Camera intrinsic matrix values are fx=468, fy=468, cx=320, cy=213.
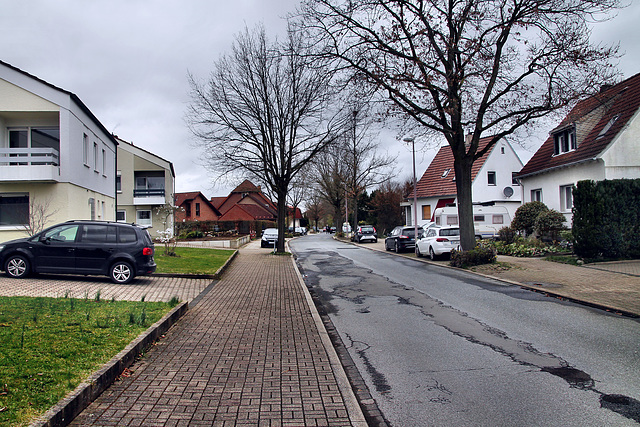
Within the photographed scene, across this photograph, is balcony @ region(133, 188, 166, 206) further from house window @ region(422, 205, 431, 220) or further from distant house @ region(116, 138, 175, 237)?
house window @ region(422, 205, 431, 220)

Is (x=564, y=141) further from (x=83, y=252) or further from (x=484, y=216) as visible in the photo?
(x=83, y=252)

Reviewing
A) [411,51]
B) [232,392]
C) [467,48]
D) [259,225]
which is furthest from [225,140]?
[259,225]

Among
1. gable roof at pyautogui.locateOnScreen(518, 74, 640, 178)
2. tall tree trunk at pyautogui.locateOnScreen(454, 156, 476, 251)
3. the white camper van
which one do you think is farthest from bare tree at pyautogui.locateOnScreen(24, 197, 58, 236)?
the white camper van

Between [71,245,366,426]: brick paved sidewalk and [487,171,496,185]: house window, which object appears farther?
[487,171,496,185]: house window

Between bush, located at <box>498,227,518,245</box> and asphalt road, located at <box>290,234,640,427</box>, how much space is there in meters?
14.4

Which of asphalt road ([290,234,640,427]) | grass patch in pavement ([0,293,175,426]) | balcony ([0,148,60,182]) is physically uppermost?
balcony ([0,148,60,182])

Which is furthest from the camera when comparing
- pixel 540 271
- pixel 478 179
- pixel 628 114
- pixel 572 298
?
pixel 478 179

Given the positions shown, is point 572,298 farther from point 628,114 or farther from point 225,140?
point 225,140

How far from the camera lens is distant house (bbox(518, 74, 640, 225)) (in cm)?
1967

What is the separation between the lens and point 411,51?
55.0 ft

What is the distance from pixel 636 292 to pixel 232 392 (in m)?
9.78

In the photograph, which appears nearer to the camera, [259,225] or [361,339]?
[361,339]

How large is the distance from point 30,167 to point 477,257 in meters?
16.6

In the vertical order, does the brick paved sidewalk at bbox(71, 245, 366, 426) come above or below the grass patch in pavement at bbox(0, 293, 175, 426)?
below
